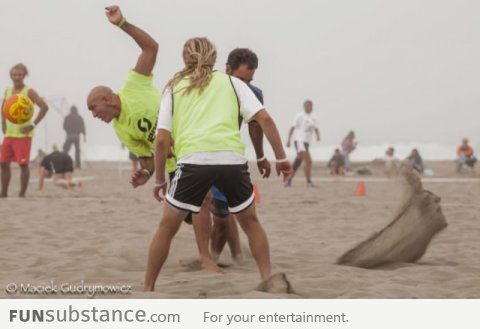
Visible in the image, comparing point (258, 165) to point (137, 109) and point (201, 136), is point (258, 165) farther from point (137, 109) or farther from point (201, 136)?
point (201, 136)

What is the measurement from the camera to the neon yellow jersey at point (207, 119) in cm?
462

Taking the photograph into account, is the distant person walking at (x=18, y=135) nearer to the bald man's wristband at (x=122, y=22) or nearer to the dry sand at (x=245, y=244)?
the dry sand at (x=245, y=244)

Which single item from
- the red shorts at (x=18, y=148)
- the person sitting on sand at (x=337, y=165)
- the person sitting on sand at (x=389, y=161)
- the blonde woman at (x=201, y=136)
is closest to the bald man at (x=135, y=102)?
the blonde woman at (x=201, y=136)

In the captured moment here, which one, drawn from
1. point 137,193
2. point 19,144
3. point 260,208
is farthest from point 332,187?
point 19,144

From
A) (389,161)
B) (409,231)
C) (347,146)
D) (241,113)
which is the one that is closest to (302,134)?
(389,161)

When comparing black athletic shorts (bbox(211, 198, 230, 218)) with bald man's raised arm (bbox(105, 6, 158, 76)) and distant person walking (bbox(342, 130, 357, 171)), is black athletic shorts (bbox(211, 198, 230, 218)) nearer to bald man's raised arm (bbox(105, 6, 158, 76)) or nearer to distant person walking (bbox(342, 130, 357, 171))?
bald man's raised arm (bbox(105, 6, 158, 76))

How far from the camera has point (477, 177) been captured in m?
18.6

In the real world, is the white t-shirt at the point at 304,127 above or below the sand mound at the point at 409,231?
above

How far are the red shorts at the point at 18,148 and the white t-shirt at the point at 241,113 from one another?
688cm

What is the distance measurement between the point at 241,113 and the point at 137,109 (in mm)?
725

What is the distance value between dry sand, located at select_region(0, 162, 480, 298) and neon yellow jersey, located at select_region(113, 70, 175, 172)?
86 cm

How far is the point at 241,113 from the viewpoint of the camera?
476 cm

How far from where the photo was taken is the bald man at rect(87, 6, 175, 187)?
5.09 m

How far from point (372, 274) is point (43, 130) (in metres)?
20.5
